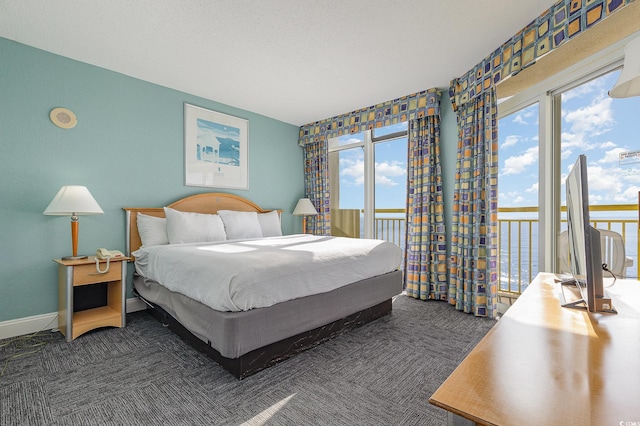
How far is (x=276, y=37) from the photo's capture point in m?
2.50

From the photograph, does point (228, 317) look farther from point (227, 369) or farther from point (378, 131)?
point (378, 131)

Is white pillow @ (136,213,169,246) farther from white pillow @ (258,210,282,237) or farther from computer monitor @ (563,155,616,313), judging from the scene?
computer monitor @ (563,155,616,313)

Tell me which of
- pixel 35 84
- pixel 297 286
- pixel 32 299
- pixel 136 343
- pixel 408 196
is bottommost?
pixel 136 343

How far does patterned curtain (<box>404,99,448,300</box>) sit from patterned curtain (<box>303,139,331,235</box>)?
4.98ft

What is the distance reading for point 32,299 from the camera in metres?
2.67

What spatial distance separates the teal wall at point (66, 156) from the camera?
257cm

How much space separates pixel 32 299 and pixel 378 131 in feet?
14.3

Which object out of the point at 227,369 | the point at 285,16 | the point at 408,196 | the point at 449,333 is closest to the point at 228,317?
the point at 227,369

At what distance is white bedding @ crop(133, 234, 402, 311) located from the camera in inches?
71.9

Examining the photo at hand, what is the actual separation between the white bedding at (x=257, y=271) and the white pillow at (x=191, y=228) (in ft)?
1.08

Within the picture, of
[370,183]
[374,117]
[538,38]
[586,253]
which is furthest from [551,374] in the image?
[370,183]

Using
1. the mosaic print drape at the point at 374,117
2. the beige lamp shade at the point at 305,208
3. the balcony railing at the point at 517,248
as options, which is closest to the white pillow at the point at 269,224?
the beige lamp shade at the point at 305,208

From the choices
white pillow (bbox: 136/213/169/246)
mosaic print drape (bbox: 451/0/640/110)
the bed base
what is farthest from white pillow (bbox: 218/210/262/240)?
mosaic print drape (bbox: 451/0/640/110)

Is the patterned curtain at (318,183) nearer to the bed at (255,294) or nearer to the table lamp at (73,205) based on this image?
the bed at (255,294)
